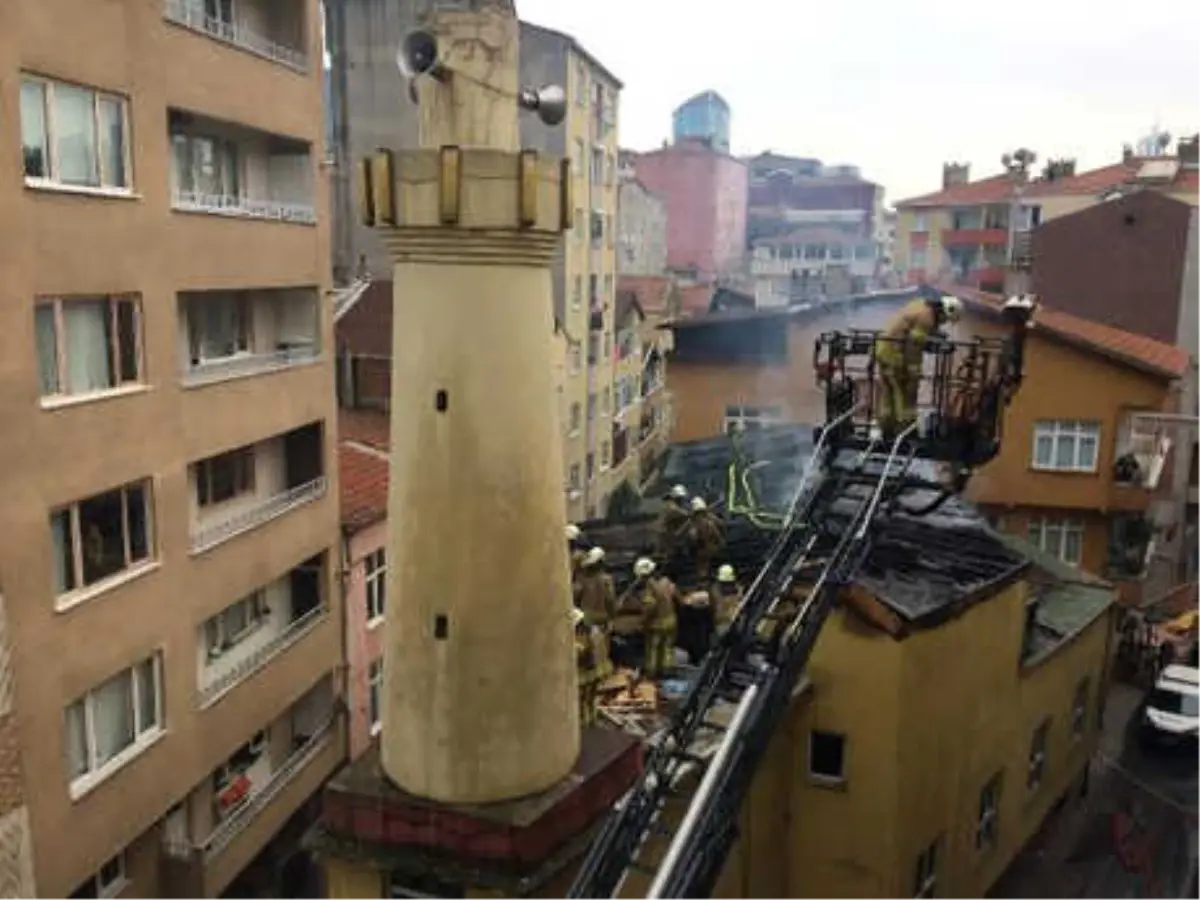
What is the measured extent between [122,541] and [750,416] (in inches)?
1117

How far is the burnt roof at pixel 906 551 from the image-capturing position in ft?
50.9

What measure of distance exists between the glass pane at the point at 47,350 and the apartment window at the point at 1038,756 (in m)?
17.8

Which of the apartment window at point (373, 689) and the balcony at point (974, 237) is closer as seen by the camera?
the apartment window at point (373, 689)

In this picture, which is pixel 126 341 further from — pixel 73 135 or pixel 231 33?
pixel 231 33

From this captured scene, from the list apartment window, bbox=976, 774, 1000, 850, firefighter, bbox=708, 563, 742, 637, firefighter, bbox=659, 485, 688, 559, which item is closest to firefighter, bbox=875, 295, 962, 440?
firefighter, bbox=708, 563, 742, 637

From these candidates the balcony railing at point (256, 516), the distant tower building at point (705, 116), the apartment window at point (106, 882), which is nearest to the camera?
the apartment window at point (106, 882)

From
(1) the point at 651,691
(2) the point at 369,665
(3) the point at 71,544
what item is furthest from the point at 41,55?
(2) the point at 369,665

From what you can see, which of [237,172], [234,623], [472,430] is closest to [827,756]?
[472,430]

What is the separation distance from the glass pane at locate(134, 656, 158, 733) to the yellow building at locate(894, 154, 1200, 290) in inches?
1970

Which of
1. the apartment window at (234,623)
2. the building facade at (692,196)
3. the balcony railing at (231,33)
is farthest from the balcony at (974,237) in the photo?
the apartment window at (234,623)

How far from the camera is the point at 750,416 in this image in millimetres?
41344

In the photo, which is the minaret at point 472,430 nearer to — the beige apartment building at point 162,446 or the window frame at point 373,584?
the beige apartment building at point 162,446

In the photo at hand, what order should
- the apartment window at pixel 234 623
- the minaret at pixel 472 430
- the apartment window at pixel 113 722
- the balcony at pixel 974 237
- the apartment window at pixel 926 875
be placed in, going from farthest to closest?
the balcony at pixel 974 237
the apartment window at pixel 234 623
the apartment window at pixel 926 875
the apartment window at pixel 113 722
the minaret at pixel 472 430

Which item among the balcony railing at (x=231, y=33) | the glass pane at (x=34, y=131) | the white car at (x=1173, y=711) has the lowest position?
the white car at (x=1173, y=711)
